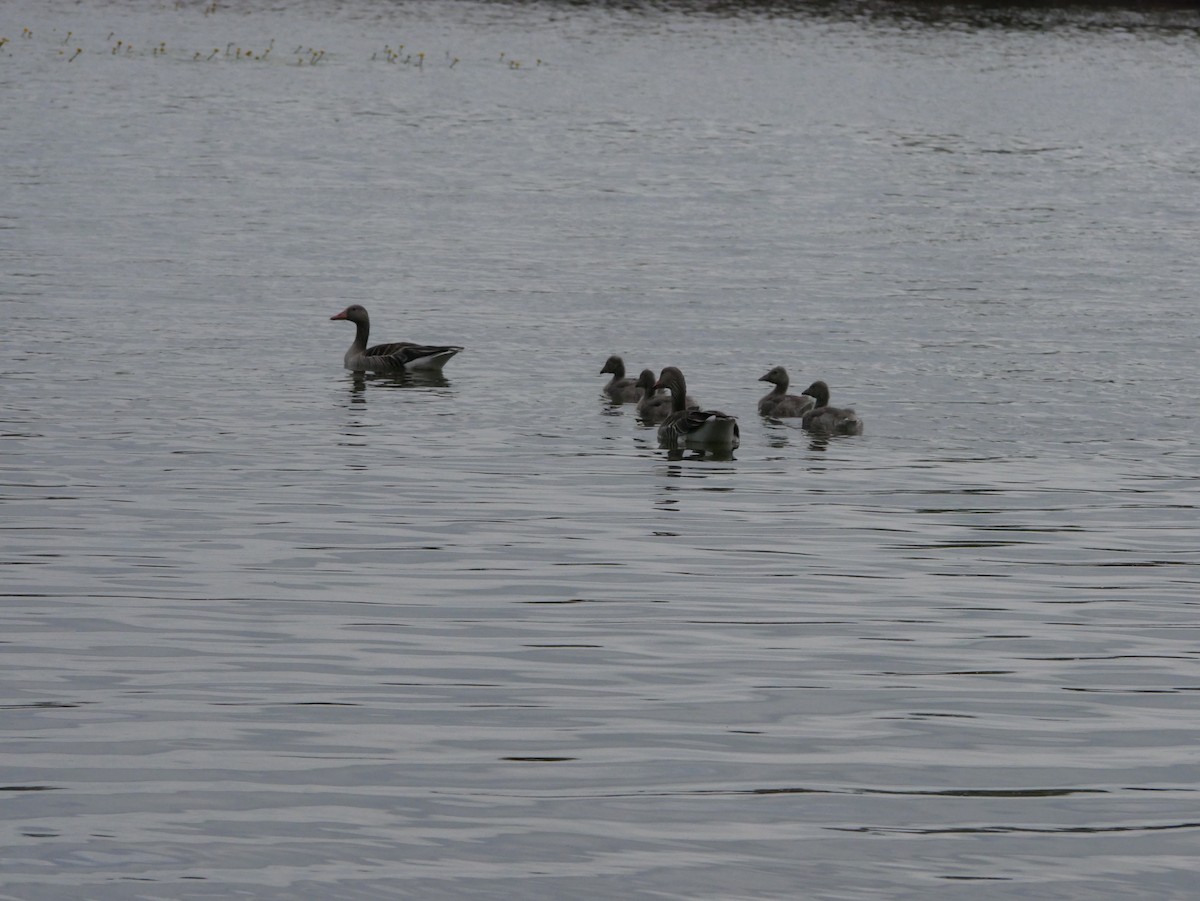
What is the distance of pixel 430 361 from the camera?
2403cm

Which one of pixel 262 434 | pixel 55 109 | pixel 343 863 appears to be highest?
pixel 55 109

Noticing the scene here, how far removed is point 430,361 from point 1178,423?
8.78 metres

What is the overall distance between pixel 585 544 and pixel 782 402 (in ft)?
22.3

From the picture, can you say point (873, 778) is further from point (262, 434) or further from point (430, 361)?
point (430, 361)

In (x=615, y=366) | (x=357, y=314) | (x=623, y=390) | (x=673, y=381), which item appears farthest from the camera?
(x=357, y=314)

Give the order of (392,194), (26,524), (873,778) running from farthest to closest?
(392,194) → (26,524) → (873,778)

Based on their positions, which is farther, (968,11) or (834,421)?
(968,11)

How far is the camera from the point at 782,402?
70.7 ft

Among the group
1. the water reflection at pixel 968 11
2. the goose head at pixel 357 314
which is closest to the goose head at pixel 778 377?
the goose head at pixel 357 314

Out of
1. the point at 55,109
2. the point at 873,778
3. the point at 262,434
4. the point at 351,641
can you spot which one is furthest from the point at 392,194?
the point at 873,778

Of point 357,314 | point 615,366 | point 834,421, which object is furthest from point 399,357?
point 834,421

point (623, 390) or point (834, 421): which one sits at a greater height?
point (623, 390)

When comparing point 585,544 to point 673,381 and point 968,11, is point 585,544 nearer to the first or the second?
point 673,381

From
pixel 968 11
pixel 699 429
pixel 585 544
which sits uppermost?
pixel 968 11
